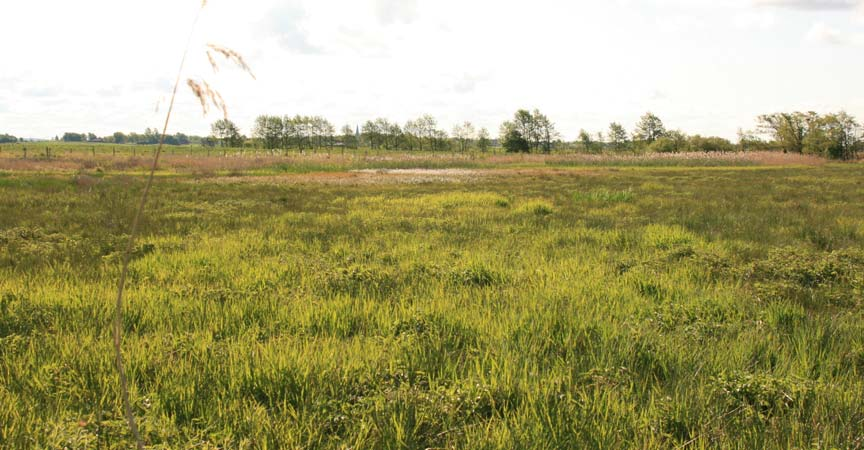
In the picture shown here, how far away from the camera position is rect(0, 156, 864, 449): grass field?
2.62 metres

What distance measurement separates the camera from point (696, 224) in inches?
397

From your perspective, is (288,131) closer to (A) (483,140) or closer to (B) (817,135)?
(A) (483,140)

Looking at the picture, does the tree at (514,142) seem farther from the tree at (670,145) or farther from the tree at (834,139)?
the tree at (834,139)

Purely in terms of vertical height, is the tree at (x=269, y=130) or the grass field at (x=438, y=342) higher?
the tree at (x=269, y=130)

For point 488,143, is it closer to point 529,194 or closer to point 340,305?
point 529,194

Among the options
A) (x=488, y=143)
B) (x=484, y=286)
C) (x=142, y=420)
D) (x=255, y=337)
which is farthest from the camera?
(x=488, y=143)

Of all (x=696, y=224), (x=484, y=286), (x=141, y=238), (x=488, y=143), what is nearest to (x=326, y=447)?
(x=484, y=286)

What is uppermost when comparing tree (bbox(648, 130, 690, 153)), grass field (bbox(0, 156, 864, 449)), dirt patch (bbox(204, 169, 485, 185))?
tree (bbox(648, 130, 690, 153))

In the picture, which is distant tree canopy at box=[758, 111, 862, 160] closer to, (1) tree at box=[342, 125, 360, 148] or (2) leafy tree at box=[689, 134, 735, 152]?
(2) leafy tree at box=[689, 134, 735, 152]

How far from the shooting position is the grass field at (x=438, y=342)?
262 centimetres

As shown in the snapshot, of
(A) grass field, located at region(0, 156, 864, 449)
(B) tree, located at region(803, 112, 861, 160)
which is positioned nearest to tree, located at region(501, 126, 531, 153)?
(B) tree, located at region(803, 112, 861, 160)

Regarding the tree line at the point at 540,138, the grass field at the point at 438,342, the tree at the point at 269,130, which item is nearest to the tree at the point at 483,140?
the tree line at the point at 540,138

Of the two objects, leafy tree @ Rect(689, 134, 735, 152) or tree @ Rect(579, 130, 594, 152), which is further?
tree @ Rect(579, 130, 594, 152)

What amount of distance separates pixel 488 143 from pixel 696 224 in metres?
111
